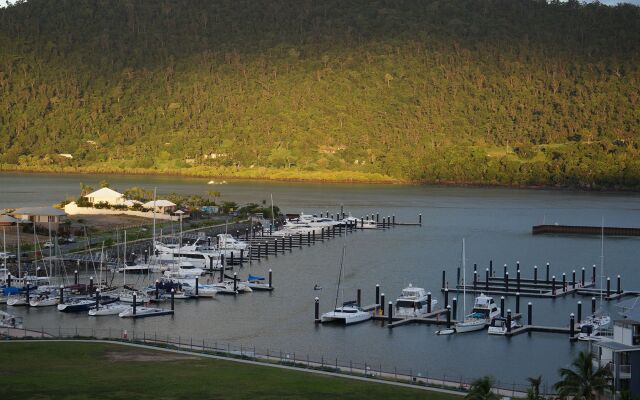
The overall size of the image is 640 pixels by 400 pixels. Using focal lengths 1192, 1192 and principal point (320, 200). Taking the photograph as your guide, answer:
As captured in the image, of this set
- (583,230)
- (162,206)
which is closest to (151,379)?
(162,206)

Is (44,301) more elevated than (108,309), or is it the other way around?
(44,301)

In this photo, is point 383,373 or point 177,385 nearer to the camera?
point 177,385

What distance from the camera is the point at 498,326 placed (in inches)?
1818

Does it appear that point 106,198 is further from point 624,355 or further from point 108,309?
point 624,355

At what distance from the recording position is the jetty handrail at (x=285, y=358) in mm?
33875

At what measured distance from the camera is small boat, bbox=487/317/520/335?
150 ft

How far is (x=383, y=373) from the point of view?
119 ft

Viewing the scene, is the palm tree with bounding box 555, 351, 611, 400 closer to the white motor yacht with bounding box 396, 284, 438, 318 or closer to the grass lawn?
the grass lawn

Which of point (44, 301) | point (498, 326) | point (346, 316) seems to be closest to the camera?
point (498, 326)

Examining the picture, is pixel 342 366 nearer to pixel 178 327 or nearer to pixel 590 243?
pixel 178 327

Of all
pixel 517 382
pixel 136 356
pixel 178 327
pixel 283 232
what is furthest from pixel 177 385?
pixel 283 232

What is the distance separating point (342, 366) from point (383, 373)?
2031 millimetres

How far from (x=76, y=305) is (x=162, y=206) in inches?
1563

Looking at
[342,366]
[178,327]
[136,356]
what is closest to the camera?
[136,356]
